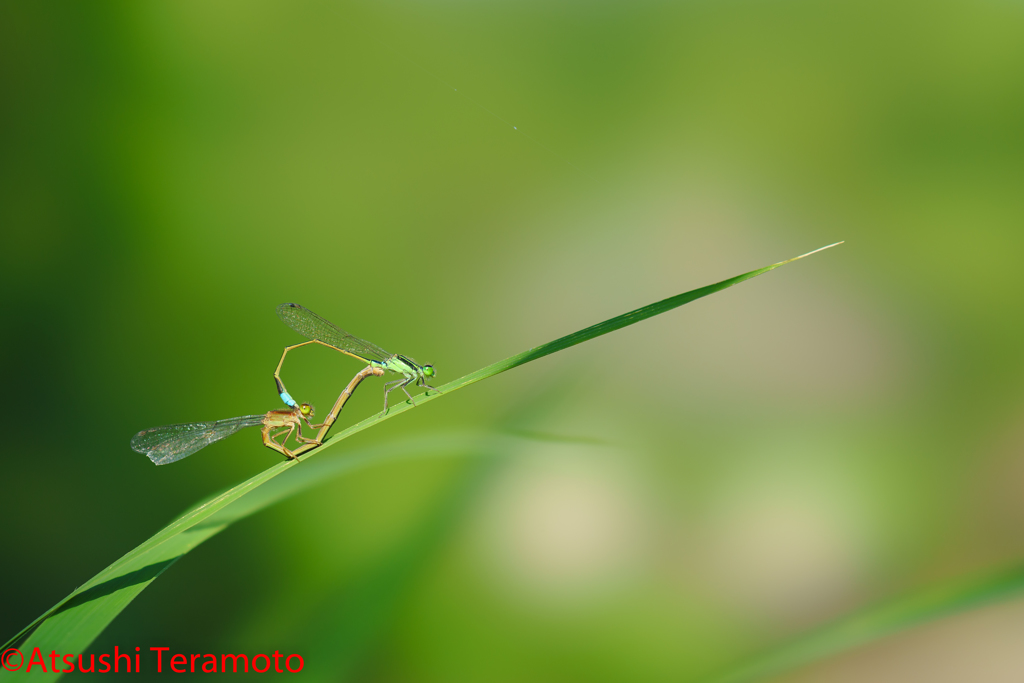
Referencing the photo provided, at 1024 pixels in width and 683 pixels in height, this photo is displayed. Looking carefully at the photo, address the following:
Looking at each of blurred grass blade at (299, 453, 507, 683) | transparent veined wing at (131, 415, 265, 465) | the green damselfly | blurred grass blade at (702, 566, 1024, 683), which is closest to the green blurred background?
blurred grass blade at (299, 453, 507, 683)

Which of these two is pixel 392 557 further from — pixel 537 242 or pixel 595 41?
pixel 595 41

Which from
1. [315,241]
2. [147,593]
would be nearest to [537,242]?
[315,241]

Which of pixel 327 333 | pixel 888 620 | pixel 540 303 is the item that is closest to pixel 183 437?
pixel 327 333

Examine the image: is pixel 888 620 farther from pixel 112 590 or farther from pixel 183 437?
pixel 183 437

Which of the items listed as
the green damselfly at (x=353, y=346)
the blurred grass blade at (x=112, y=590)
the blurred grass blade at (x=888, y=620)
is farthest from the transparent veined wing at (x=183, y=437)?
the blurred grass blade at (x=888, y=620)

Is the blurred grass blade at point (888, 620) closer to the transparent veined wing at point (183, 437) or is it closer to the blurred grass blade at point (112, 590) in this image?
the blurred grass blade at point (112, 590)

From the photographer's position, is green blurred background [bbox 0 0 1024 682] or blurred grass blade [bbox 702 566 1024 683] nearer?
blurred grass blade [bbox 702 566 1024 683]

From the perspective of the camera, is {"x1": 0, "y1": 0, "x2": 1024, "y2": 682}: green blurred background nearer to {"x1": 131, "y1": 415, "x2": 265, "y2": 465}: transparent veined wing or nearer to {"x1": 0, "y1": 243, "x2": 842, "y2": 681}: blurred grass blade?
{"x1": 131, "y1": 415, "x2": 265, "y2": 465}: transparent veined wing
